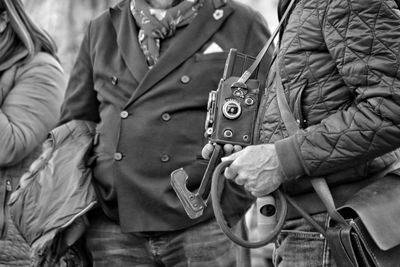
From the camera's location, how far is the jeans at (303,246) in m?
2.72

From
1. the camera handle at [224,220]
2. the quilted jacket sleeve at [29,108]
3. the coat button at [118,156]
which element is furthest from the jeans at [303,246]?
the quilted jacket sleeve at [29,108]

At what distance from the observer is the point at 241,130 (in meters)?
2.89

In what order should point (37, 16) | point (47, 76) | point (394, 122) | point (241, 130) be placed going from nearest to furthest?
point (394, 122), point (241, 130), point (47, 76), point (37, 16)

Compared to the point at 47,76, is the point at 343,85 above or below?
above

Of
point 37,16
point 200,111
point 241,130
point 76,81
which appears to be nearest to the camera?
point 241,130

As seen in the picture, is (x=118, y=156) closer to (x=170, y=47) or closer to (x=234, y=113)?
(x=170, y=47)

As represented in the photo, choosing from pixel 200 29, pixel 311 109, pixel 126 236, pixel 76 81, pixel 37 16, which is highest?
pixel 311 109

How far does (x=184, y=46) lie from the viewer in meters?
3.64

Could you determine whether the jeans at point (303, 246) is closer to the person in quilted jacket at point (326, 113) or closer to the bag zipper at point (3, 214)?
the person in quilted jacket at point (326, 113)

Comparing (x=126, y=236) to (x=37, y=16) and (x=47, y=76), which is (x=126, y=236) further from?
(x=37, y=16)

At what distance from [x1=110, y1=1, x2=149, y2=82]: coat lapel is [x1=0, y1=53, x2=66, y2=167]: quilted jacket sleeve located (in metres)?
0.63

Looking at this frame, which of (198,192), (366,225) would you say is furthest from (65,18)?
(366,225)

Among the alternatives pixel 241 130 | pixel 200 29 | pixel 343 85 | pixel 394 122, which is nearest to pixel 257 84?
pixel 241 130

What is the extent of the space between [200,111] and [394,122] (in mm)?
1179
